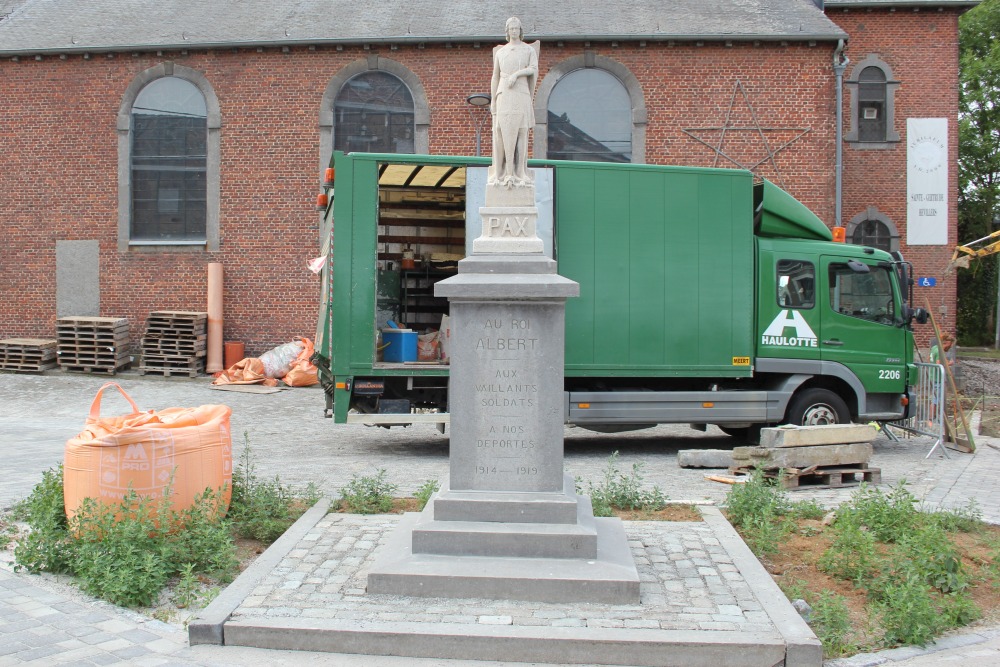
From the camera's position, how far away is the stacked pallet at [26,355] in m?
17.9

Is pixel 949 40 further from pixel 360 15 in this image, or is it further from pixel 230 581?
pixel 230 581

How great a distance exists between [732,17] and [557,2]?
3819 millimetres

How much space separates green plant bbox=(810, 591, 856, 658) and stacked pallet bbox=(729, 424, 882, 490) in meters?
3.73

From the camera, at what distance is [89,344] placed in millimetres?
18016

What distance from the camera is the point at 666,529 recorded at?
21.5ft

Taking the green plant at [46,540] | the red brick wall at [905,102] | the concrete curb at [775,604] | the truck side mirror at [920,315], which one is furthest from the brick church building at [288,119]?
the concrete curb at [775,604]

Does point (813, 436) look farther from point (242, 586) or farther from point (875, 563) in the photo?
point (242, 586)

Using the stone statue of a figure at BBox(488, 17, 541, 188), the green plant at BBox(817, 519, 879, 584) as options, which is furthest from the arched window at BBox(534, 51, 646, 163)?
the green plant at BBox(817, 519, 879, 584)

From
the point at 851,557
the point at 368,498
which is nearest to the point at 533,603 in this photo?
the point at 851,557

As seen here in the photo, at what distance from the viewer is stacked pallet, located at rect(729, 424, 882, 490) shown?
8648mm

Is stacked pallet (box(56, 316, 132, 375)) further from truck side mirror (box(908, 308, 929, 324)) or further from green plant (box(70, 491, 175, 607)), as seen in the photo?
truck side mirror (box(908, 308, 929, 324))

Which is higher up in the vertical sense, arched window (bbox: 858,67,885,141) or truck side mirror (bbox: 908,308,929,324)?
arched window (bbox: 858,67,885,141)

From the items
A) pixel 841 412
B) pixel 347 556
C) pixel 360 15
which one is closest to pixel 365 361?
pixel 347 556

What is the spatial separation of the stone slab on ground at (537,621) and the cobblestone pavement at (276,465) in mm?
125
